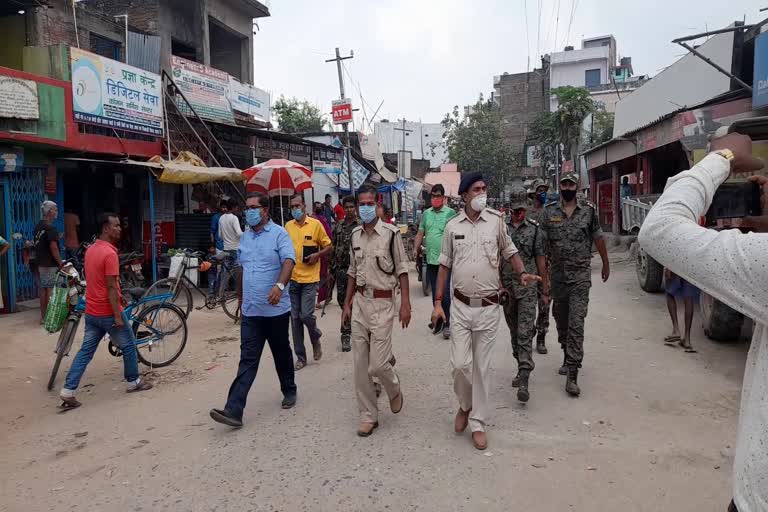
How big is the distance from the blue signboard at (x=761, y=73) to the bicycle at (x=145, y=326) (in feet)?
34.9

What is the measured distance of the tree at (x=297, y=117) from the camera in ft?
116

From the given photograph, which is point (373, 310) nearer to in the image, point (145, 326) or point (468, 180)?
point (468, 180)

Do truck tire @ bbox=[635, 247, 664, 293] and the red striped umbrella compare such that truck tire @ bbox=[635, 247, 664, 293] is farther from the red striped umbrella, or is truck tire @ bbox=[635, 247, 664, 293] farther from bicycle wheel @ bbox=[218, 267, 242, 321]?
bicycle wheel @ bbox=[218, 267, 242, 321]

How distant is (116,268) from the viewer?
17.0ft

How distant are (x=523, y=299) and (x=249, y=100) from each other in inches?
527

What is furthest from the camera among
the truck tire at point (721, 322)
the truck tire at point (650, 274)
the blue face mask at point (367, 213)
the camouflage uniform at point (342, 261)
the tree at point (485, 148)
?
the tree at point (485, 148)

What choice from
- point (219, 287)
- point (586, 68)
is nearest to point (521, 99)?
point (586, 68)

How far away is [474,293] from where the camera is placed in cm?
417

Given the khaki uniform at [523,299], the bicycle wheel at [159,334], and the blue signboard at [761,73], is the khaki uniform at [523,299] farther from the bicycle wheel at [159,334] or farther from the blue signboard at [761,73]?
the blue signboard at [761,73]

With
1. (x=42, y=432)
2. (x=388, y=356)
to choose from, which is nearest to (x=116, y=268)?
(x=42, y=432)

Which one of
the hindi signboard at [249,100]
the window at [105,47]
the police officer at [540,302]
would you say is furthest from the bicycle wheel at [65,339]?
the hindi signboard at [249,100]

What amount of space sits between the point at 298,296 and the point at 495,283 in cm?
269

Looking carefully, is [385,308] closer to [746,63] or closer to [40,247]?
[40,247]

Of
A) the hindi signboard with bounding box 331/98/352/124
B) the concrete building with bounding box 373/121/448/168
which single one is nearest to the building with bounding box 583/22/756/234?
the hindi signboard with bounding box 331/98/352/124
